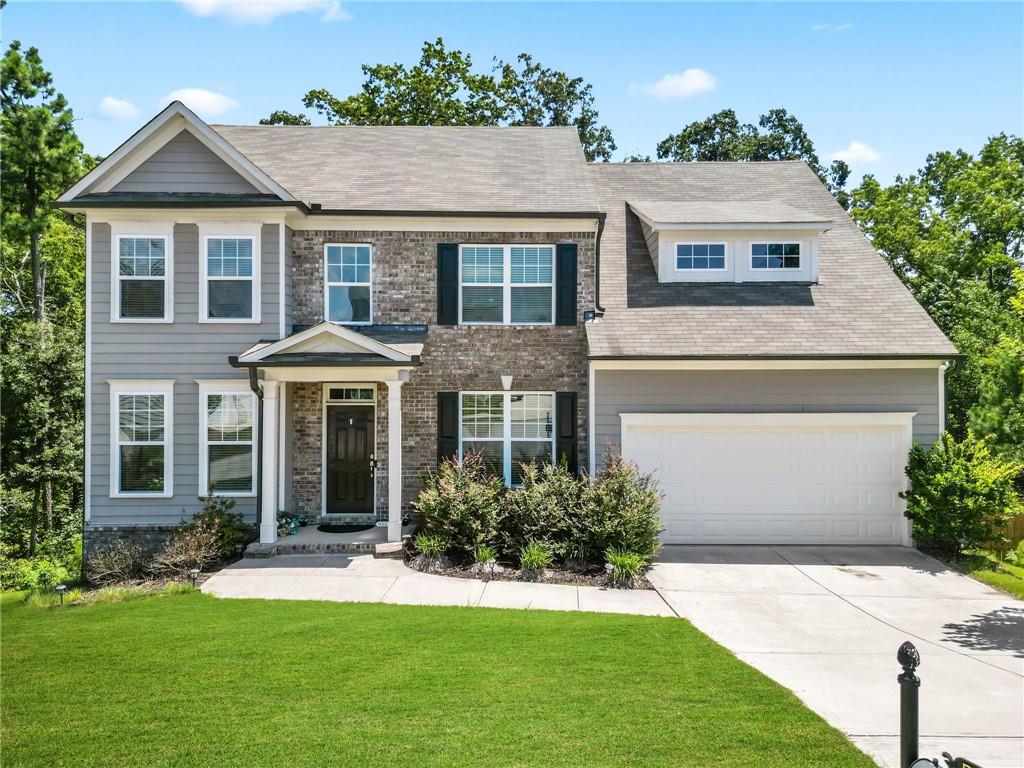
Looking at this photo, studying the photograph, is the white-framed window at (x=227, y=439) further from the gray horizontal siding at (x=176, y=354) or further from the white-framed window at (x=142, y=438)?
the white-framed window at (x=142, y=438)

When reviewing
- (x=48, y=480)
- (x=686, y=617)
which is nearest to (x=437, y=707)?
(x=686, y=617)

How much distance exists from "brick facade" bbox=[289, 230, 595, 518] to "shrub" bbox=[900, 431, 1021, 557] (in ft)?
19.1

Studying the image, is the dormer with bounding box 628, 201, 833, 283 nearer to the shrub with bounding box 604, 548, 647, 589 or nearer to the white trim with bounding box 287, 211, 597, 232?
the white trim with bounding box 287, 211, 597, 232

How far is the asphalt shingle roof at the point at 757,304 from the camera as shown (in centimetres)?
1317

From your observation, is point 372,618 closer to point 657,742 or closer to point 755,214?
point 657,742

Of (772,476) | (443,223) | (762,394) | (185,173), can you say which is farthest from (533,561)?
(185,173)

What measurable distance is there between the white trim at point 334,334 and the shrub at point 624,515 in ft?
13.0

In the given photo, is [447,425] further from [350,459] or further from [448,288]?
[448,288]

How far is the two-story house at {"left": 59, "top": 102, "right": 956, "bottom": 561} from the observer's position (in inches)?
515

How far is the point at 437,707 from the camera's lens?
6160mm

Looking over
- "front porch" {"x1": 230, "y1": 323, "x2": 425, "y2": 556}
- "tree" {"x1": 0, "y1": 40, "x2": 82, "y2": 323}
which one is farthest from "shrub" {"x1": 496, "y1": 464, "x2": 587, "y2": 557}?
"tree" {"x1": 0, "y1": 40, "x2": 82, "y2": 323}

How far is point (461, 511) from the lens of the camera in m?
11.6

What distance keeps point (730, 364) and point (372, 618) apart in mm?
7656

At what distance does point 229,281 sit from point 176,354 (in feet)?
5.33
